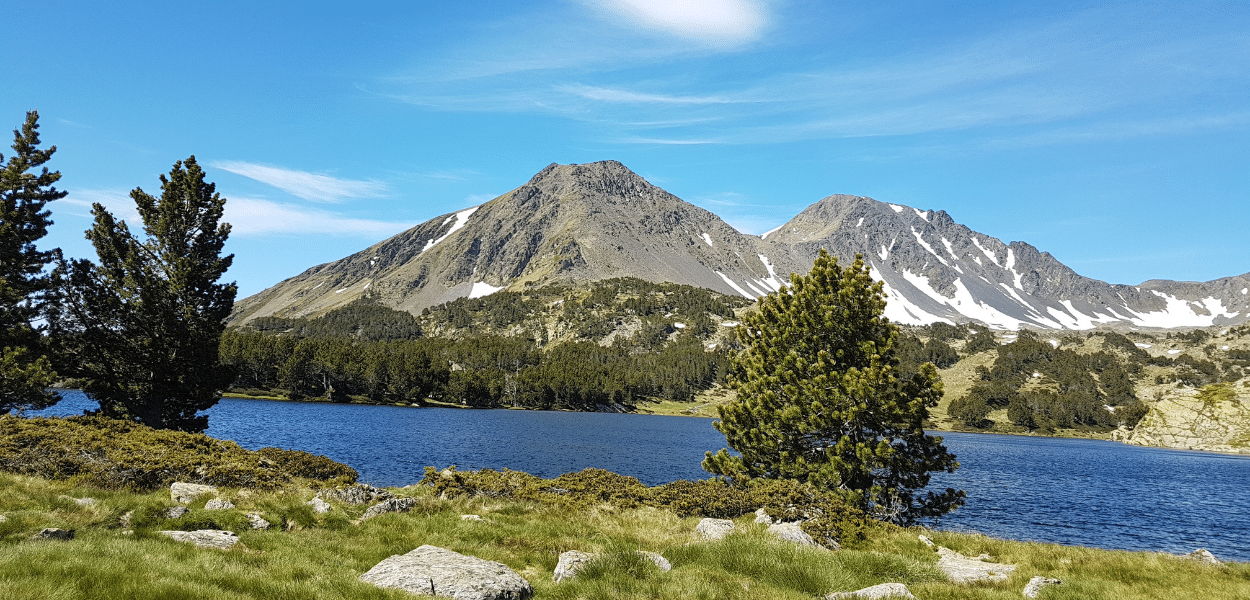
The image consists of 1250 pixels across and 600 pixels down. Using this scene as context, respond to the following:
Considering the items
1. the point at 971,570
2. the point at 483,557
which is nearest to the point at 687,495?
the point at 971,570

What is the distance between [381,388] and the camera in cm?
19938

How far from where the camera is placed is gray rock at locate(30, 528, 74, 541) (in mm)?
11711

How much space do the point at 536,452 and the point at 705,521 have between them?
62017 millimetres

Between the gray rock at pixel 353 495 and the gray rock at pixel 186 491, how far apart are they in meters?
3.68

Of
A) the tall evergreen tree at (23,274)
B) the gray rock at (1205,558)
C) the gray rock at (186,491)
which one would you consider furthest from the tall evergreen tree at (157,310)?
the gray rock at (1205,558)

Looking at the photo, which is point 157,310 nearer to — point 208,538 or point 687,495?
point 208,538

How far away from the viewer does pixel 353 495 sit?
23781mm

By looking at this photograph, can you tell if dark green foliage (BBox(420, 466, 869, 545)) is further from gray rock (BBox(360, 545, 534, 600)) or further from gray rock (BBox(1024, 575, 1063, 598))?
gray rock (BBox(360, 545, 534, 600))

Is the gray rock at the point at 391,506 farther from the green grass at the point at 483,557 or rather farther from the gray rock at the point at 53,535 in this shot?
the gray rock at the point at 53,535

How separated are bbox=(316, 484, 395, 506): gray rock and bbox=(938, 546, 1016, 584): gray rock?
18.3 m

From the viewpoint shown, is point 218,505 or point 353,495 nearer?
point 218,505

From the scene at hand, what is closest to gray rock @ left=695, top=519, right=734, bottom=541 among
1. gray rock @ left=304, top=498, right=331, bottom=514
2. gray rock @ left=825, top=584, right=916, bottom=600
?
gray rock @ left=825, top=584, right=916, bottom=600

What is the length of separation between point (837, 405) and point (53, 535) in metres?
27.3

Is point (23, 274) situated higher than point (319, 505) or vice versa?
point (23, 274)
